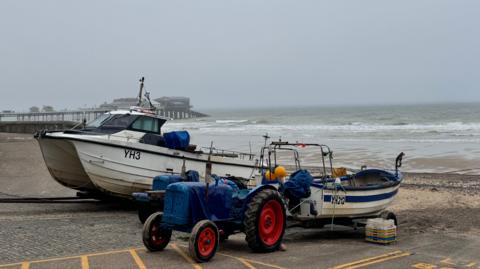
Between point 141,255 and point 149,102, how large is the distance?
25.2 feet

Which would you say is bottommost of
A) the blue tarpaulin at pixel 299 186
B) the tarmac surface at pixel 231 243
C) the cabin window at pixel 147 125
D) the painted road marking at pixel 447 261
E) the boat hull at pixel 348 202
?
the tarmac surface at pixel 231 243

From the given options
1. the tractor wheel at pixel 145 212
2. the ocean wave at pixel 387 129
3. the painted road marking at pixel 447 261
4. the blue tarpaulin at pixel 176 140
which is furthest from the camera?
the ocean wave at pixel 387 129

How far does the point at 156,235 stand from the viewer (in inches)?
341

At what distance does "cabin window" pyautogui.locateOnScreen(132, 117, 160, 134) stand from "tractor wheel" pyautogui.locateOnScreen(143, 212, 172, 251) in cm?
554

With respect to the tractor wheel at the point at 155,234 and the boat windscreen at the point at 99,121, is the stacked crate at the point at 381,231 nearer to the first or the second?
the tractor wheel at the point at 155,234

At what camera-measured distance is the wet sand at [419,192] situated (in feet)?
39.9

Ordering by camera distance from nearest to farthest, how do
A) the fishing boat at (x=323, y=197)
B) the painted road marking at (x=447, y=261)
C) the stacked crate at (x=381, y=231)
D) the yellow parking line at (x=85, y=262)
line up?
the yellow parking line at (x=85, y=262) < the painted road marking at (x=447, y=261) < the stacked crate at (x=381, y=231) < the fishing boat at (x=323, y=197)

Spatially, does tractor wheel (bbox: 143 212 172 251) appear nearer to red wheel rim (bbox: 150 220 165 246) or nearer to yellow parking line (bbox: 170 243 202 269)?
red wheel rim (bbox: 150 220 165 246)

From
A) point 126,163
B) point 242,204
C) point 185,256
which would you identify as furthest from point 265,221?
point 126,163

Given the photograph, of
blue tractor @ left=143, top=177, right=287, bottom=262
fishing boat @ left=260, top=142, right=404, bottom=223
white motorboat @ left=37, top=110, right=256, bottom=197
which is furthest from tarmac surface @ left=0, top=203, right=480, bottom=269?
white motorboat @ left=37, top=110, right=256, bottom=197

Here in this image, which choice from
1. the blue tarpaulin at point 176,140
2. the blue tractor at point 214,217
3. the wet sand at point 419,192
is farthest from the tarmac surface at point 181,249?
the blue tarpaulin at point 176,140

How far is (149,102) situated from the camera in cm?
1539

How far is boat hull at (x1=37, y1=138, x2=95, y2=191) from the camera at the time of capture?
499 inches

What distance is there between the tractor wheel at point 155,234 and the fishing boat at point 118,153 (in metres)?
4.44
